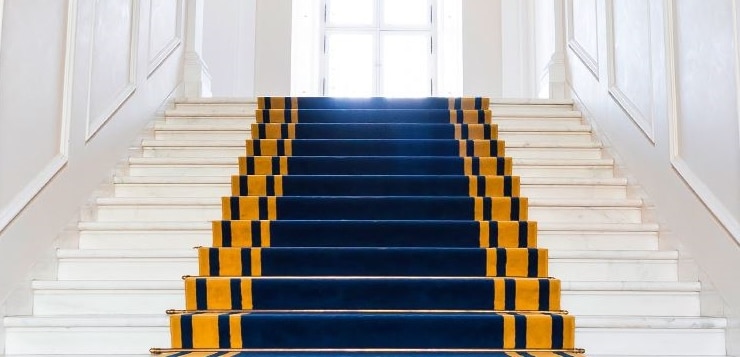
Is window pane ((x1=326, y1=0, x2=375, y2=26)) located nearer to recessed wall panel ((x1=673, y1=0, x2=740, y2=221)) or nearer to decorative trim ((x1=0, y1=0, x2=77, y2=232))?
decorative trim ((x1=0, y1=0, x2=77, y2=232))

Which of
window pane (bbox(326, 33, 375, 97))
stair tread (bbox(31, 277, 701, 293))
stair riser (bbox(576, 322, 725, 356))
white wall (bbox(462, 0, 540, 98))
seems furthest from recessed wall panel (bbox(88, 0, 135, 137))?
window pane (bbox(326, 33, 375, 97))

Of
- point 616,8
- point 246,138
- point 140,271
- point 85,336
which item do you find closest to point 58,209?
point 140,271

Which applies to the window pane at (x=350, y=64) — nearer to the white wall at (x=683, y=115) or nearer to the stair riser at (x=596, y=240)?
the white wall at (x=683, y=115)

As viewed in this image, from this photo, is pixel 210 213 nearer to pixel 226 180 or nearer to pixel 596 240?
pixel 226 180

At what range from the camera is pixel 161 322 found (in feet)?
9.11

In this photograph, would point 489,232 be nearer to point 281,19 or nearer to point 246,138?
point 246,138

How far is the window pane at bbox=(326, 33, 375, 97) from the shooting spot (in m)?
9.09

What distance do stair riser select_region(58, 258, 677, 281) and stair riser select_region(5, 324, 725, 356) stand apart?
450 mm

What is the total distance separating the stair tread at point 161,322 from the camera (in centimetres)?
277

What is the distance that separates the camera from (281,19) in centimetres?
798

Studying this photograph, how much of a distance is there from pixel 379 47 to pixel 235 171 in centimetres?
561

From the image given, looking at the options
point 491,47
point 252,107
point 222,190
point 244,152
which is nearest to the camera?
point 222,190

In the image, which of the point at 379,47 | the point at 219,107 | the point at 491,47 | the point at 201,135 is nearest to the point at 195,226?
the point at 201,135

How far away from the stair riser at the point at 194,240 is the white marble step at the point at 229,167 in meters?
0.70
